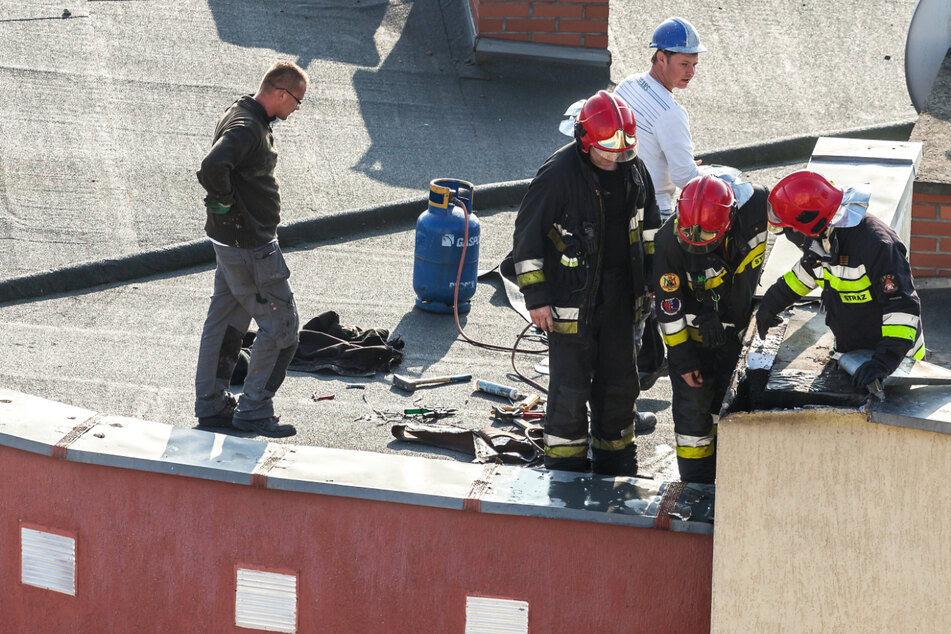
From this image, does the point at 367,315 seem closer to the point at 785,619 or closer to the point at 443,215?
the point at 443,215

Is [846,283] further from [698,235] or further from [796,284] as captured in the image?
[698,235]

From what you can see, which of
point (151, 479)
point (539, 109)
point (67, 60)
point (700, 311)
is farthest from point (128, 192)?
point (700, 311)

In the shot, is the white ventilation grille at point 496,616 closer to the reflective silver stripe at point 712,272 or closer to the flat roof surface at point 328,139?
the reflective silver stripe at point 712,272

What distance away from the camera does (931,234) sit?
22.0 feet

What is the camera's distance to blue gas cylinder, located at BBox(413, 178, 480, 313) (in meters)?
7.45

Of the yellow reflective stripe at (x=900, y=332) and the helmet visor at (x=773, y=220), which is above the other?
the helmet visor at (x=773, y=220)

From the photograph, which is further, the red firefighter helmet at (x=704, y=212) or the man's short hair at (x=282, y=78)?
the man's short hair at (x=282, y=78)

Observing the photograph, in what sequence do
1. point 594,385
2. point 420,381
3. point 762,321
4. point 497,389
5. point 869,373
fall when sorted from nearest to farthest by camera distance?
point 869,373
point 762,321
point 594,385
point 497,389
point 420,381

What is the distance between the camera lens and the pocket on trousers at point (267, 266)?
223 inches

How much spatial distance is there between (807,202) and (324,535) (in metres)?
2.24

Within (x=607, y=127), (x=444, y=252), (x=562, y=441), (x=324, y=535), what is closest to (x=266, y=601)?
(x=324, y=535)

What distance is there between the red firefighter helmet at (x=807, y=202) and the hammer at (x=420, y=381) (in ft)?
8.98

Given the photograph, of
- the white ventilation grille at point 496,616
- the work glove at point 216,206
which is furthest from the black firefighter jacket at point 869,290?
the work glove at point 216,206

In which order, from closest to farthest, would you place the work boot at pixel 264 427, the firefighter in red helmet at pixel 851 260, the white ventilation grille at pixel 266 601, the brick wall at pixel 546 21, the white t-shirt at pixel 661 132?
the firefighter in red helmet at pixel 851 260, the white ventilation grille at pixel 266 601, the work boot at pixel 264 427, the white t-shirt at pixel 661 132, the brick wall at pixel 546 21
